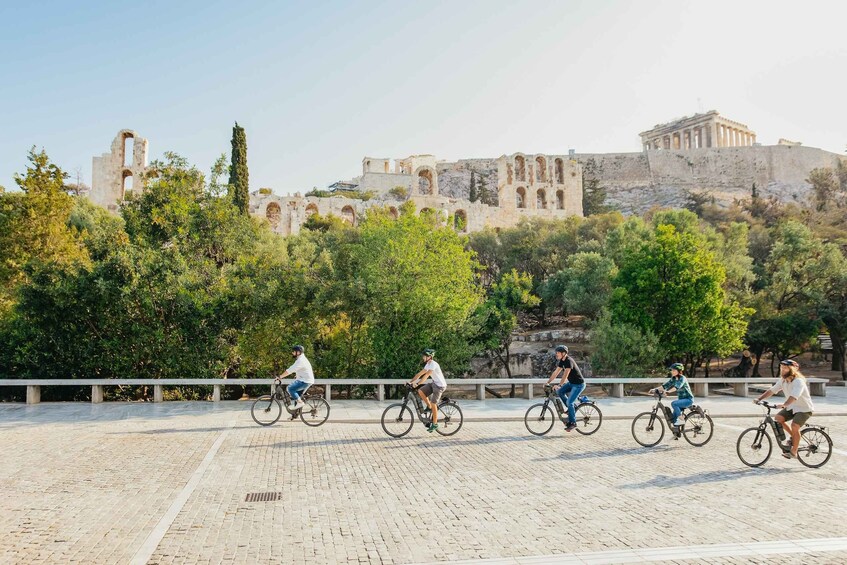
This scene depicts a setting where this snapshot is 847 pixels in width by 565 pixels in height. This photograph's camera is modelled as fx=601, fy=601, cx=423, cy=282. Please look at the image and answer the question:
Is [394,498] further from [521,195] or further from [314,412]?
[521,195]

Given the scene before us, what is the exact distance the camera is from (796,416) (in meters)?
9.44

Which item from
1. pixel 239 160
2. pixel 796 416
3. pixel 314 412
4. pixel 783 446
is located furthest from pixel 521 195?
pixel 796 416

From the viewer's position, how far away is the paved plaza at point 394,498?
587 cm

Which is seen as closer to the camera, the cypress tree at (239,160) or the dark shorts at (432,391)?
the dark shorts at (432,391)

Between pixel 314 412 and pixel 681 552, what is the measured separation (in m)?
8.19

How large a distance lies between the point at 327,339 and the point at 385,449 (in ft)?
30.1

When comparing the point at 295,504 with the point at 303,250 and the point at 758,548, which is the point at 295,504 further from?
the point at 303,250

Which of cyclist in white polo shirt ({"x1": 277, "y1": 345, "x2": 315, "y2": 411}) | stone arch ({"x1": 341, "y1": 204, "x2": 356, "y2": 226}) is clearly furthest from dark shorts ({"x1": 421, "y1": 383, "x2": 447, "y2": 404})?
stone arch ({"x1": 341, "y1": 204, "x2": 356, "y2": 226})

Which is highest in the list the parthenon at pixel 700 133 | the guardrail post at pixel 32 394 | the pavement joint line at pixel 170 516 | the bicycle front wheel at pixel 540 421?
the parthenon at pixel 700 133

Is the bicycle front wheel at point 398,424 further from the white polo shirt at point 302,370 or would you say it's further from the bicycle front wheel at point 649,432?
the bicycle front wheel at point 649,432

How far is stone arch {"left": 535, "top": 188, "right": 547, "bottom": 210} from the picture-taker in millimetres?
80062

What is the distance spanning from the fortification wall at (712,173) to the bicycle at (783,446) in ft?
288

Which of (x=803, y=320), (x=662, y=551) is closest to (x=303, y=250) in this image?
(x=803, y=320)

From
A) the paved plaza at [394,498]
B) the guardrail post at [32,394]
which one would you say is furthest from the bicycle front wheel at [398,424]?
the guardrail post at [32,394]
